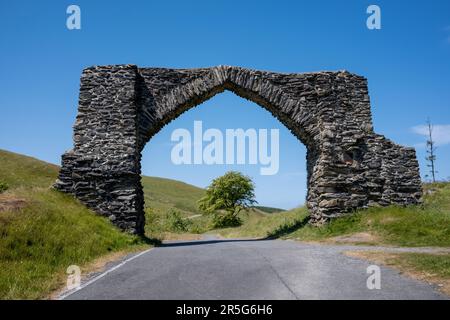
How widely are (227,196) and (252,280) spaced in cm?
5072

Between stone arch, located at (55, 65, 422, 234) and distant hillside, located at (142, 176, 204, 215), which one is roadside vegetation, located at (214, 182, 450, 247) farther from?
distant hillside, located at (142, 176, 204, 215)

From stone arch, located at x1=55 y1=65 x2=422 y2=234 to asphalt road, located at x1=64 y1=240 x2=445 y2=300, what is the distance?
7.84 m

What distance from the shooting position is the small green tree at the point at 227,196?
188 ft

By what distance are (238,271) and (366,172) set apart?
11999 millimetres

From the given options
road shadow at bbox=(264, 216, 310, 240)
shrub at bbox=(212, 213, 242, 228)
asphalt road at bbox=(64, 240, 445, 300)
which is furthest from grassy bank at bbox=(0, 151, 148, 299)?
shrub at bbox=(212, 213, 242, 228)

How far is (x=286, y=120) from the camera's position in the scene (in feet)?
64.6

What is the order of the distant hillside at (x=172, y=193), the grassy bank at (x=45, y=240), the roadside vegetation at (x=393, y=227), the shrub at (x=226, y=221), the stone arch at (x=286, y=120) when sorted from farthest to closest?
1. the distant hillside at (x=172, y=193)
2. the shrub at (x=226, y=221)
3. the stone arch at (x=286, y=120)
4. the roadside vegetation at (x=393, y=227)
5. the grassy bank at (x=45, y=240)

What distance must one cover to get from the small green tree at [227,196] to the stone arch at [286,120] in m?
38.0

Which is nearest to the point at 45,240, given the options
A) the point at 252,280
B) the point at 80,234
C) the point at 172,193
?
the point at 80,234

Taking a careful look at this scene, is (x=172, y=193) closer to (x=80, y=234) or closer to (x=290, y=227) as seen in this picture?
(x=290, y=227)

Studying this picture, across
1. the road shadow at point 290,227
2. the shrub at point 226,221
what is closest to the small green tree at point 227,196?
the shrub at point 226,221

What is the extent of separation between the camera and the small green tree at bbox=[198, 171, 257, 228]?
188 ft

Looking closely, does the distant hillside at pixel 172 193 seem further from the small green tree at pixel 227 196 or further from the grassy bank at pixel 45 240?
the grassy bank at pixel 45 240
